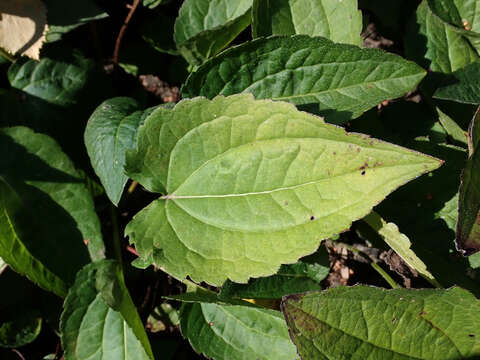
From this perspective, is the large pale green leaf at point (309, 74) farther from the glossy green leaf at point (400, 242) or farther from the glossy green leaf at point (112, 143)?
the glossy green leaf at point (400, 242)

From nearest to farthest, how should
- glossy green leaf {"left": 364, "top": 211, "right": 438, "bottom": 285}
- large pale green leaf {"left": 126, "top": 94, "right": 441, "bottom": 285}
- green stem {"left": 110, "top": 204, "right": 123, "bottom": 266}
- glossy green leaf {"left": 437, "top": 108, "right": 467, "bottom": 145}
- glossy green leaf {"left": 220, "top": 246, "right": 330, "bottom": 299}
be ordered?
large pale green leaf {"left": 126, "top": 94, "right": 441, "bottom": 285}, glossy green leaf {"left": 364, "top": 211, "right": 438, "bottom": 285}, glossy green leaf {"left": 220, "top": 246, "right": 330, "bottom": 299}, glossy green leaf {"left": 437, "top": 108, "right": 467, "bottom": 145}, green stem {"left": 110, "top": 204, "right": 123, "bottom": 266}

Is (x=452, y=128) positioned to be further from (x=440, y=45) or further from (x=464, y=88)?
(x=440, y=45)

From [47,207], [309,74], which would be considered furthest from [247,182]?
[47,207]

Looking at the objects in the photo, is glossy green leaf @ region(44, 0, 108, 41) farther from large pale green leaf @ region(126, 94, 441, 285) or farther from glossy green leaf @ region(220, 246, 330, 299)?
glossy green leaf @ region(220, 246, 330, 299)

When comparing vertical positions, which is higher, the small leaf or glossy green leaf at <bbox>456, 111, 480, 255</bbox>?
the small leaf

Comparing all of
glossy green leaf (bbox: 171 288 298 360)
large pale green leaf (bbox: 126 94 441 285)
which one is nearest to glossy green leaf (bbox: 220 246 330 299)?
glossy green leaf (bbox: 171 288 298 360)

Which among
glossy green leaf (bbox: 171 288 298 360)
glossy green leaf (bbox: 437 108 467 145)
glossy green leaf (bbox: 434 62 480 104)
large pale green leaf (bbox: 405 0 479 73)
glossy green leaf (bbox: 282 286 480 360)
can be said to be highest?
large pale green leaf (bbox: 405 0 479 73)

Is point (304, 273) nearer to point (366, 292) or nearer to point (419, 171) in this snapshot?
point (366, 292)
